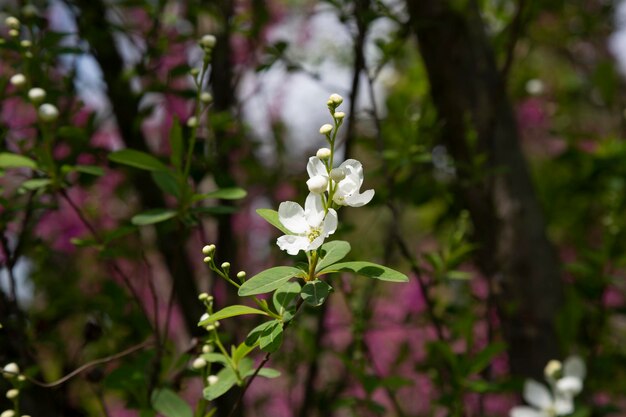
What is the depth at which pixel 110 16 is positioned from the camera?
1692 mm

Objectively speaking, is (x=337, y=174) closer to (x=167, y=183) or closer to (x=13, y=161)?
(x=167, y=183)

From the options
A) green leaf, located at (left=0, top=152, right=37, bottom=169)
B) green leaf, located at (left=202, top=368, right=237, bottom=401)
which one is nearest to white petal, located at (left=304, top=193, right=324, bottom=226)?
green leaf, located at (left=202, top=368, right=237, bottom=401)

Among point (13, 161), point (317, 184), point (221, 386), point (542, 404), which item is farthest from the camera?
point (542, 404)

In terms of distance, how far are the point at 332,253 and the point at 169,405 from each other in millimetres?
388

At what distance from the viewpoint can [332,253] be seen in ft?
2.05

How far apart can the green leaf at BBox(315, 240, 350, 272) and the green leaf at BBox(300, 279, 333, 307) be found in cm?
2

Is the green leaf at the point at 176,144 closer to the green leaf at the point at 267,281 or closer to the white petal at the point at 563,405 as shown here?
the green leaf at the point at 267,281

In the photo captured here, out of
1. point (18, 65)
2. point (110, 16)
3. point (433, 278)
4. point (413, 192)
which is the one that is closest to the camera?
point (18, 65)

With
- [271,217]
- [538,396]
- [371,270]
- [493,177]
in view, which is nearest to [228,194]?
[271,217]

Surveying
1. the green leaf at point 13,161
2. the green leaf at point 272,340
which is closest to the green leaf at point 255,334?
the green leaf at point 272,340

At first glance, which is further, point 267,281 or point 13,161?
point 13,161

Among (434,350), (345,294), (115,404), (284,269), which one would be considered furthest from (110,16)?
(115,404)

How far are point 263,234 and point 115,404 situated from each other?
0.96m

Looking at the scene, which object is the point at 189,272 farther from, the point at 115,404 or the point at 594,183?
the point at 115,404
